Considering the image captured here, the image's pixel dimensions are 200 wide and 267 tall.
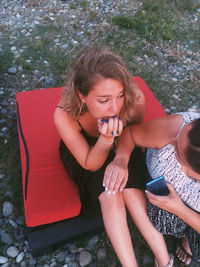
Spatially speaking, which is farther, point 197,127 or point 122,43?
point 122,43

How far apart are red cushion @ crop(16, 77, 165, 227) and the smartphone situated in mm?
705

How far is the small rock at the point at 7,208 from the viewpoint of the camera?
269cm

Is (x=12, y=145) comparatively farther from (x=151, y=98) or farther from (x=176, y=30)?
(x=176, y=30)

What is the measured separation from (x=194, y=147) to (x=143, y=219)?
2.77 feet

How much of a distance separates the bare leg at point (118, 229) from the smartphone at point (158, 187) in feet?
1.07

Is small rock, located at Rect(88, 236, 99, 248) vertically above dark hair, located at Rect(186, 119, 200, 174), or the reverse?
dark hair, located at Rect(186, 119, 200, 174)

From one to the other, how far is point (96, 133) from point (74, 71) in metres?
0.63

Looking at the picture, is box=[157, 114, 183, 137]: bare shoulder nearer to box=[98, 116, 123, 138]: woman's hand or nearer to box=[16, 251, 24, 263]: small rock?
box=[98, 116, 123, 138]: woman's hand

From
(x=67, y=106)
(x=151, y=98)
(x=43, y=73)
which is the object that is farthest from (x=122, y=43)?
(x=67, y=106)

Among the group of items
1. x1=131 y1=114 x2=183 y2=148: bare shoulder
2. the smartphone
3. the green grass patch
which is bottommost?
the green grass patch

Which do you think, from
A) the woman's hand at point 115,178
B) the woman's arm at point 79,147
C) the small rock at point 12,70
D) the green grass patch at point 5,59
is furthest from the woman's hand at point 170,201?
the green grass patch at point 5,59

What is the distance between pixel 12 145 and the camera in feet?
10.8

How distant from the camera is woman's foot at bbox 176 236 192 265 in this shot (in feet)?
7.93

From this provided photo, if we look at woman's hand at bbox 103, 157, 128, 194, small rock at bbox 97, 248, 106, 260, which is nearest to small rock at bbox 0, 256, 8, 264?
small rock at bbox 97, 248, 106, 260
